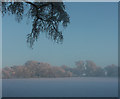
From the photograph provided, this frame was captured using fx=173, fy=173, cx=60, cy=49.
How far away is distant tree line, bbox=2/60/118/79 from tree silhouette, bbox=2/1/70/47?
62cm

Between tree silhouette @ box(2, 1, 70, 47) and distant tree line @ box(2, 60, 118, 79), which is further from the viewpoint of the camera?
distant tree line @ box(2, 60, 118, 79)

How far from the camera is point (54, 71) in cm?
405

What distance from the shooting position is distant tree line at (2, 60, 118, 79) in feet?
13.1

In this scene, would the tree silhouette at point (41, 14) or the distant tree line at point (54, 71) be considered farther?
the distant tree line at point (54, 71)

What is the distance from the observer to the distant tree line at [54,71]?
4000mm

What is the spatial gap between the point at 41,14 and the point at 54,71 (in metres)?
1.34

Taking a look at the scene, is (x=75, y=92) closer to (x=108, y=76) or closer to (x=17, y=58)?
(x=108, y=76)

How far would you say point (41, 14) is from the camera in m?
3.78

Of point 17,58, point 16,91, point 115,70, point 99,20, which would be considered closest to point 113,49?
point 115,70

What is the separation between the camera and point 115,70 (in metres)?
3.92

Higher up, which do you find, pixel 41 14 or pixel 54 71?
pixel 41 14

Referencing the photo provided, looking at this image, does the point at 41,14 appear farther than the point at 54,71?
No

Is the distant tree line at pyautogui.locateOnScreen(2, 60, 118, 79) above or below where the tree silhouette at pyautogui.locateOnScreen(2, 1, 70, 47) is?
below

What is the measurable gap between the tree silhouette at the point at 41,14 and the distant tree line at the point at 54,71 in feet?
2.04
